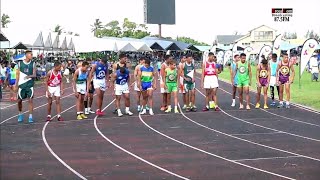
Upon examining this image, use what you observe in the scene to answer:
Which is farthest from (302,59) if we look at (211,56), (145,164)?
(145,164)

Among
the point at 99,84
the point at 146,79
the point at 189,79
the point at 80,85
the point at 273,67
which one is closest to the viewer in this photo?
the point at 80,85

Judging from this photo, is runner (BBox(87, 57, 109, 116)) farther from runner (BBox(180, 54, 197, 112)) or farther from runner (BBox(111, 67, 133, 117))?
runner (BBox(180, 54, 197, 112))

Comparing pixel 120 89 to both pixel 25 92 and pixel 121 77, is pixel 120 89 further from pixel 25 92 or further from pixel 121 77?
pixel 25 92

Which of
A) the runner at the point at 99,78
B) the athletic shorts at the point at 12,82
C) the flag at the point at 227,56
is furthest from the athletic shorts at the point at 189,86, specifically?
the flag at the point at 227,56

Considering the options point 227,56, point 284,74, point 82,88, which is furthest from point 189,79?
point 227,56

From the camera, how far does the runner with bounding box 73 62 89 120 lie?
13305mm

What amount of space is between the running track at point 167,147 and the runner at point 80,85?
1.17ft

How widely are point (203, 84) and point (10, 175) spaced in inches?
329

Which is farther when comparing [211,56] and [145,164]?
[211,56]

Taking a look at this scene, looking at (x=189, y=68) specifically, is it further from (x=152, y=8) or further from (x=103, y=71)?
(x=152, y=8)

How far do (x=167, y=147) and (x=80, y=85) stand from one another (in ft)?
15.7

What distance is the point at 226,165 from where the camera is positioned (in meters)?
7.75

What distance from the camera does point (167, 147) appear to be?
9281 millimetres

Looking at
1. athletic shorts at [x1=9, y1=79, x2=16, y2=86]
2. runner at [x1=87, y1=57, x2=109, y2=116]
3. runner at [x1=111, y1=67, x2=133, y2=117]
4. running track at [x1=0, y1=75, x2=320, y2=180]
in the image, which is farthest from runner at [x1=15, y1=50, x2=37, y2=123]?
athletic shorts at [x1=9, y1=79, x2=16, y2=86]
